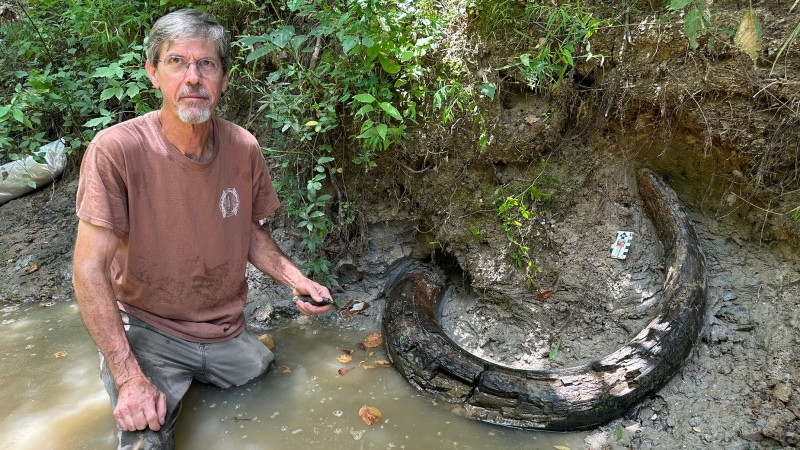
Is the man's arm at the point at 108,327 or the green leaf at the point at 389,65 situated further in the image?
the green leaf at the point at 389,65

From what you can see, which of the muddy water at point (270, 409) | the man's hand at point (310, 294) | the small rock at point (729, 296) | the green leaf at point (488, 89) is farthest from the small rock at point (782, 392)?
the man's hand at point (310, 294)

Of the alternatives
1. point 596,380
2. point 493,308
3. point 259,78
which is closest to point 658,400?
point 596,380

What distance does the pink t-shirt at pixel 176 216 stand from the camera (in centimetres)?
242

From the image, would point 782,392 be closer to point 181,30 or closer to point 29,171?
point 181,30

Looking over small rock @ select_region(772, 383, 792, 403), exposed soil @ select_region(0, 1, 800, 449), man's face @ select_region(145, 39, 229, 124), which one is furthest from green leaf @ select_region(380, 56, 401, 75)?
small rock @ select_region(772, 383, 792, 403)

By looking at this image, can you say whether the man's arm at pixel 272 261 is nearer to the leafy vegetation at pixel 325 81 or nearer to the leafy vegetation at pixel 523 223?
the leafy vegetation at pixel 325 81

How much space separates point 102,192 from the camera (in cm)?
234

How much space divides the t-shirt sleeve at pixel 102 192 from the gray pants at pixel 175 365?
0.60m

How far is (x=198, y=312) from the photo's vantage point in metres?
2.85

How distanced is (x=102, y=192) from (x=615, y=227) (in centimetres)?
296

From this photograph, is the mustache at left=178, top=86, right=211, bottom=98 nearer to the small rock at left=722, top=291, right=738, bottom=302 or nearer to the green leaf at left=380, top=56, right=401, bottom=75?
the green leaf at left=380, top=56, right=401, bottom=75

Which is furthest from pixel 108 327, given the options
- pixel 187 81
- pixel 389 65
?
pixel 389 65

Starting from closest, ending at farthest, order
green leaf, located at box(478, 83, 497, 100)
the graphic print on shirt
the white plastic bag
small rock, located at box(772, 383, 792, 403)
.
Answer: small rock, located at box(772, 383, 792, 403) → the graphic print on shirt → green leaf, located at box(478, 83, 497, 100) → the white plastic bag

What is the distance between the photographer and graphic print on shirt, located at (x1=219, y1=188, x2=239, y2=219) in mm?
2764
